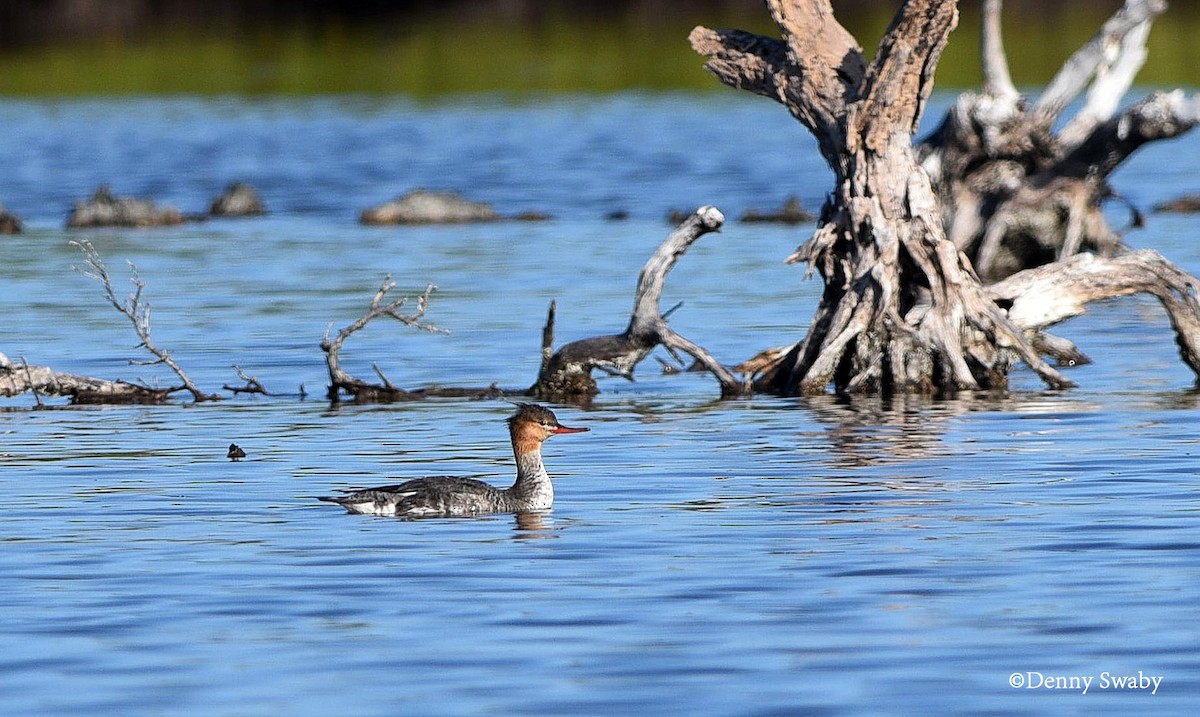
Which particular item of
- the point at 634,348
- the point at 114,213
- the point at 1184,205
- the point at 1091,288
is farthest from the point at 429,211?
the point at 1091,288

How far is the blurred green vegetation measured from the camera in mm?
80812

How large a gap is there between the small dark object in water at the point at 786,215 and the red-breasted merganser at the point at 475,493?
85.2 ft

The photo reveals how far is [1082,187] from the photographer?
30.0 metres

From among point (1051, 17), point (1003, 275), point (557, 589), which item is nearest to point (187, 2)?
point (1051, 17)

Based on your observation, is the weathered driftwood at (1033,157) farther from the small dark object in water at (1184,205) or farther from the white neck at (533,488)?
the white neck at (533,488)

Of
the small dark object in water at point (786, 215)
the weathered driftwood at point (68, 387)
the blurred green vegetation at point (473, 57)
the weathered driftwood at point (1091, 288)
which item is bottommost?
the weathered driftwood at point (68, 387)

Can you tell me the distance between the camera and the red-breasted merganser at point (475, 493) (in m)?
14.5

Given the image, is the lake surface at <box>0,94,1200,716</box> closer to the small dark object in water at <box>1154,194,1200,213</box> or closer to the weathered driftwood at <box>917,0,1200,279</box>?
the weathered driftwood at <box>917,0,1200,279</box>

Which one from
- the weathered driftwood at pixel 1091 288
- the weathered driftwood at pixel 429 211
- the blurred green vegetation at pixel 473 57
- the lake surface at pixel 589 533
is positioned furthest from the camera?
the blurred green vegetation at pixel 473 57

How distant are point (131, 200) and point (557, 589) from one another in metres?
31.9

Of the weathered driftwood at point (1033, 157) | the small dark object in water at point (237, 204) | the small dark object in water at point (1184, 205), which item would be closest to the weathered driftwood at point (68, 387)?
the weathered driftwood at point (1033, 157)

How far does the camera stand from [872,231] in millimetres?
20297

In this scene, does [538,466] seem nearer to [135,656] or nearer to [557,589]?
[557,589]

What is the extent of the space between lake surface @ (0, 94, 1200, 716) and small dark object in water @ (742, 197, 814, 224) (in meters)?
7.83
